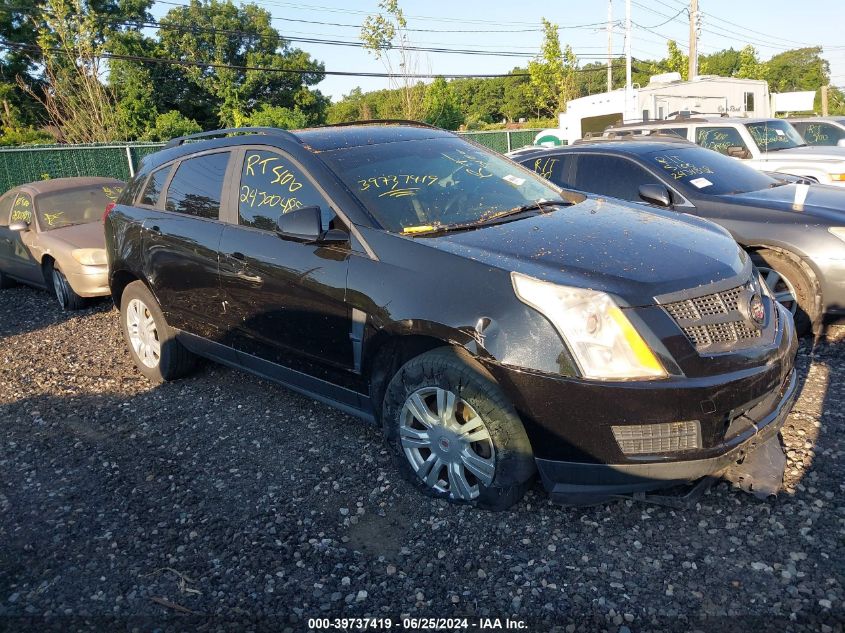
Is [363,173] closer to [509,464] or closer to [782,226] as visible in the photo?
[509,464]

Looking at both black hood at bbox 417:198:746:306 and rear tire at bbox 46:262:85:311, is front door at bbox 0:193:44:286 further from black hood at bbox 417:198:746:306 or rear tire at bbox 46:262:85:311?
black hood at bbox 417:198:746:306

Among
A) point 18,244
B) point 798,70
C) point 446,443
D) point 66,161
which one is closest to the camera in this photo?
point 446,443

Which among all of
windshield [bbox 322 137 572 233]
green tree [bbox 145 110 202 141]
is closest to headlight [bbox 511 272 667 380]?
windshield [bbox 322 137 572 233]

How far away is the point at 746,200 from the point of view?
586 centimetres

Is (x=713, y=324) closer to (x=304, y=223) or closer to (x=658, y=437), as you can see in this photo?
(x=658, y=437)

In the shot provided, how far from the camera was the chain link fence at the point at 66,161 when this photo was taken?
15.1 metres

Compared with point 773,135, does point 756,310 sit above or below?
below

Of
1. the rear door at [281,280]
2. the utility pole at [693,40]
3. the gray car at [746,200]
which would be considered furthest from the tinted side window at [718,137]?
the utility pole at [693,40]

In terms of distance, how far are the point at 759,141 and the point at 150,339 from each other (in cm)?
→ 923

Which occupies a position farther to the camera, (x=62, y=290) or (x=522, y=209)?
(x=62, y=290)

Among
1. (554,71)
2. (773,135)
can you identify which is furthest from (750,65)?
(773,135)

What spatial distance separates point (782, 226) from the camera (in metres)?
5.40

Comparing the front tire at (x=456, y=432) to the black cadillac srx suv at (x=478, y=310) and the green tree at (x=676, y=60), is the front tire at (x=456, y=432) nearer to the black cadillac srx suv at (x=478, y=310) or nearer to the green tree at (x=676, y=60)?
the black cadillac srx suv at (x=478, y=310)

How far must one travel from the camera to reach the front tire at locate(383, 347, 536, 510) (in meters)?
3.08
